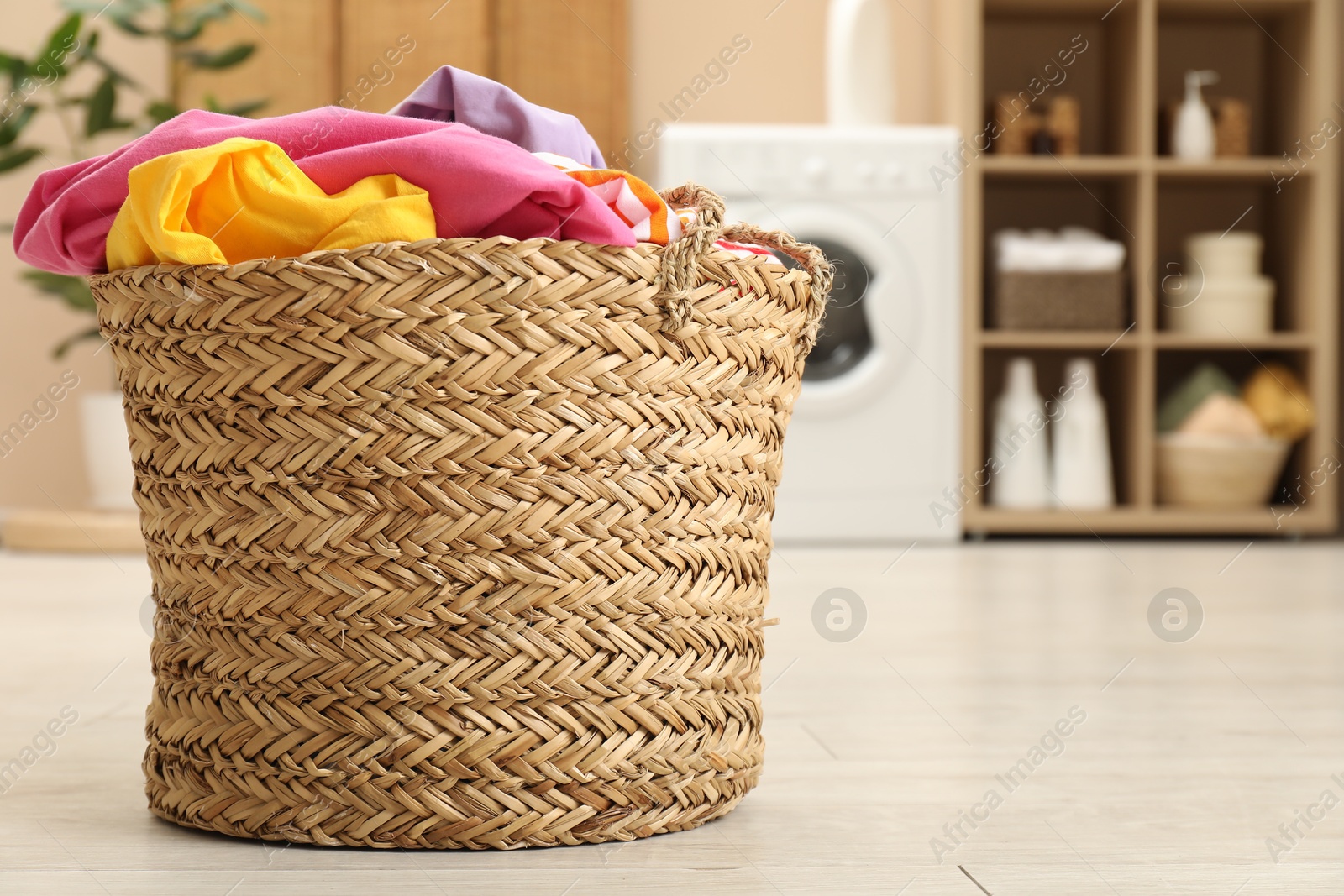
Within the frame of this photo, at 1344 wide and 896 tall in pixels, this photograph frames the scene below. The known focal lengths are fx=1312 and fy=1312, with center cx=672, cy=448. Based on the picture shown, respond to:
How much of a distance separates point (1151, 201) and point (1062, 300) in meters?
0.29

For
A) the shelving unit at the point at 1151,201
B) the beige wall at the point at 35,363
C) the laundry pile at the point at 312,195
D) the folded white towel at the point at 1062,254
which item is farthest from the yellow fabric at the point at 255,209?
the beige wall at the point at 35,363

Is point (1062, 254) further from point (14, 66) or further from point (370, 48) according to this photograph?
point (14, 66)

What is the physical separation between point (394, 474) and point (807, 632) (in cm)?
94

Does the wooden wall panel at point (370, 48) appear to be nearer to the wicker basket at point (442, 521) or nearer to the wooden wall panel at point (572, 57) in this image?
the wooden wall panel at point (572, 57)

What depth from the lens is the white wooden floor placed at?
25.3 inches

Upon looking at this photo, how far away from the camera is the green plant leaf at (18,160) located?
8.10ft

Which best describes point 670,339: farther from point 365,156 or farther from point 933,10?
point 933,10

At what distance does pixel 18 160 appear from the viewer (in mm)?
2488

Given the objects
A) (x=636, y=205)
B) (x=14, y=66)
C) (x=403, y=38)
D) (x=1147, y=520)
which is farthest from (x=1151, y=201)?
(x=636, y=205)

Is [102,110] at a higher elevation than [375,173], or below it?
higher

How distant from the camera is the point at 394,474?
644mm

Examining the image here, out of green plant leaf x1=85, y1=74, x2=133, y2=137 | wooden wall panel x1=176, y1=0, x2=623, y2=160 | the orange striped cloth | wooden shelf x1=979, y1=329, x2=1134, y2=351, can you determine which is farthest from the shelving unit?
the orange striped cloth

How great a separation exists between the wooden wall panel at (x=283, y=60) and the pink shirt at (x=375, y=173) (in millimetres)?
2427

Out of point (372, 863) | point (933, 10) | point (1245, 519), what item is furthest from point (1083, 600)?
point (933, 10)
